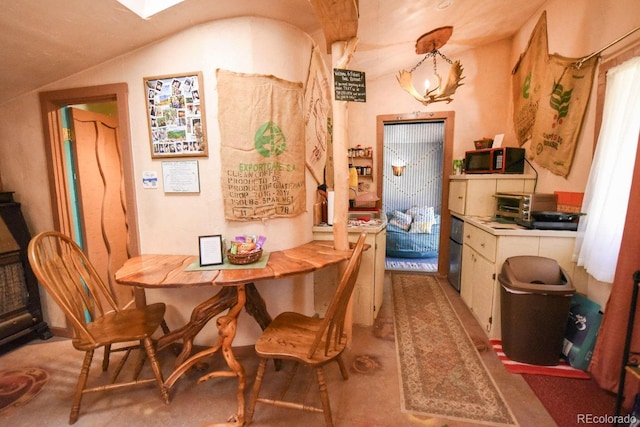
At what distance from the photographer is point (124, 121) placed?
189 centimetres

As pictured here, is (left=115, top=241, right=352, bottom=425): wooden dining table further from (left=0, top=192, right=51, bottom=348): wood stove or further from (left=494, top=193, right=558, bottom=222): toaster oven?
(left=494, top=193, right=558, bottom=222): toaster oven

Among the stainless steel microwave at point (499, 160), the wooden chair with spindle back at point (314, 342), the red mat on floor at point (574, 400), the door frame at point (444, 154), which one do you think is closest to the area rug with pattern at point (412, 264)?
the door frame at point (444, 154)

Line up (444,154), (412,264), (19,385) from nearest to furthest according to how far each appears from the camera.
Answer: (19,385) < (444,154) < (412,264)

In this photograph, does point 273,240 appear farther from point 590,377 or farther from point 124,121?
point 590,377

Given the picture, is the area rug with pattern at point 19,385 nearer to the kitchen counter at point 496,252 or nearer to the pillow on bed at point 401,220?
the kitchen counter at point 496,252

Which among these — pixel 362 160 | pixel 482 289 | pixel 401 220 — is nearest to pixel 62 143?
pixel 362 160

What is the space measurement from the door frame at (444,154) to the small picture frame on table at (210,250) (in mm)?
2595

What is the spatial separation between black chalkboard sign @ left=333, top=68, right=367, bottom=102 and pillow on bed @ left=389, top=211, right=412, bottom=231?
318 centimetres

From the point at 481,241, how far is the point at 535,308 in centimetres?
69

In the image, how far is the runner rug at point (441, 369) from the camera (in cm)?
153

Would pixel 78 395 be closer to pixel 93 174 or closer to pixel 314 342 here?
pixel 314 342

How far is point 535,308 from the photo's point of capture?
1.83m

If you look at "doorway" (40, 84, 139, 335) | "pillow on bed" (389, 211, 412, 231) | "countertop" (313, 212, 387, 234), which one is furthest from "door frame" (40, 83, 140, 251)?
"pillow on bed" (389, 211, 412, 231)

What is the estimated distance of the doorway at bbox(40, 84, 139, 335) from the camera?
6.41 ft
